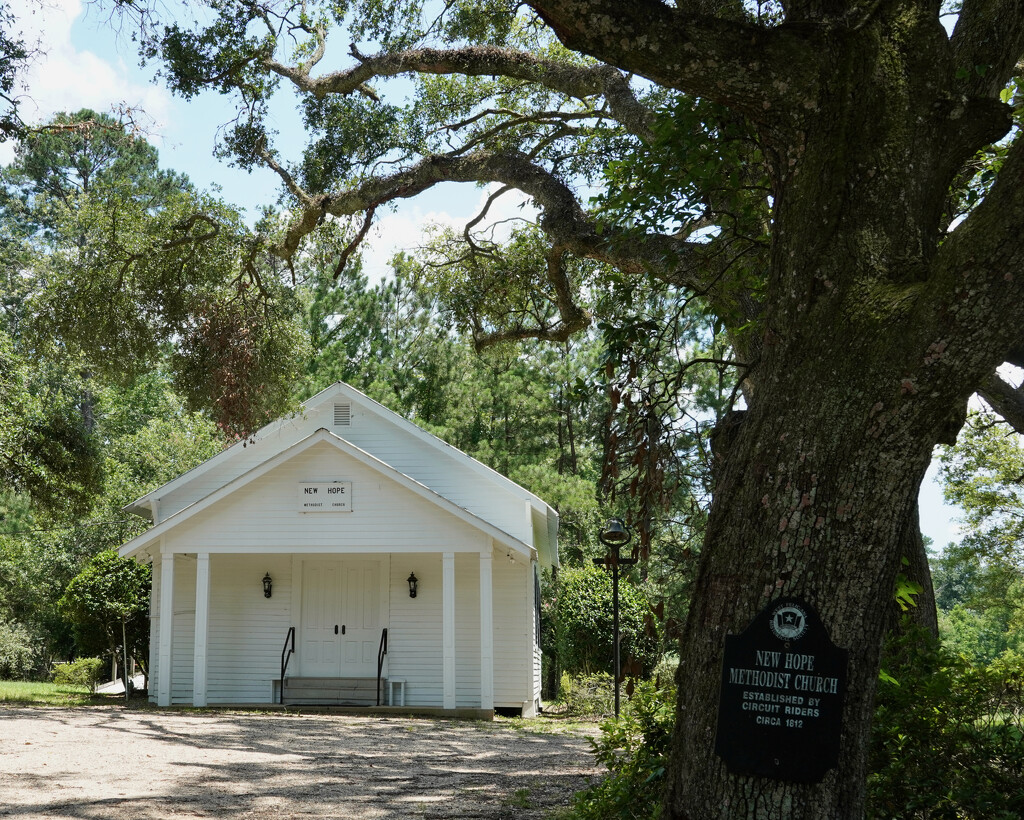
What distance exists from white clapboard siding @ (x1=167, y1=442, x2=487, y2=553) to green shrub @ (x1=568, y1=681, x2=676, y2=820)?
9375 millimetres

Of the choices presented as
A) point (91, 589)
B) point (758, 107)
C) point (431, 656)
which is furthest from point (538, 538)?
point (758, 107)

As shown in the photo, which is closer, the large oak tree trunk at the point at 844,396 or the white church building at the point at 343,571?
the large oak tree trunk at the point at 844,396

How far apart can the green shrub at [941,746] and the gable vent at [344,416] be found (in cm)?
1413

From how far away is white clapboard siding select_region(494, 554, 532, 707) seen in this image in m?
17.1

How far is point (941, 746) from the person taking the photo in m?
4.99

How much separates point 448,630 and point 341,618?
2.92 meters

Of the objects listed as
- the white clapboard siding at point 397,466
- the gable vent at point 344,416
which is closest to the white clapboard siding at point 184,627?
the white clapboard siding at point 397,466

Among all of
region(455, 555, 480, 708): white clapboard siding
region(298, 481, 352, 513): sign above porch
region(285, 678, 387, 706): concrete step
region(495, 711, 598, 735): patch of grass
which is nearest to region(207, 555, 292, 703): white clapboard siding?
region(285, 678, 387, 706): concrete step

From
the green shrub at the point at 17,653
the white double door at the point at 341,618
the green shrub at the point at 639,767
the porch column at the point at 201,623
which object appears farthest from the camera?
the green shrub at the point at 17,653

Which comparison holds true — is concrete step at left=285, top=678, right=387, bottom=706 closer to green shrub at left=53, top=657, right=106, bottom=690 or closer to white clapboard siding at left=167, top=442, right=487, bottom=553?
white clapboard siding at left=167, top=442, right=487, bottom=553

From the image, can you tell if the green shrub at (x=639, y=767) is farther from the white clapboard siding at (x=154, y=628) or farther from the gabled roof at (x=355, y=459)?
the white clapboard siding at (x=154, y=628)

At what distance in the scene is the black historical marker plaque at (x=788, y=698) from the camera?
3.41 m

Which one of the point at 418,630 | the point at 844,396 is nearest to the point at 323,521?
the point at 418,630

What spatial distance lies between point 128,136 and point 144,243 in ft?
4.16
